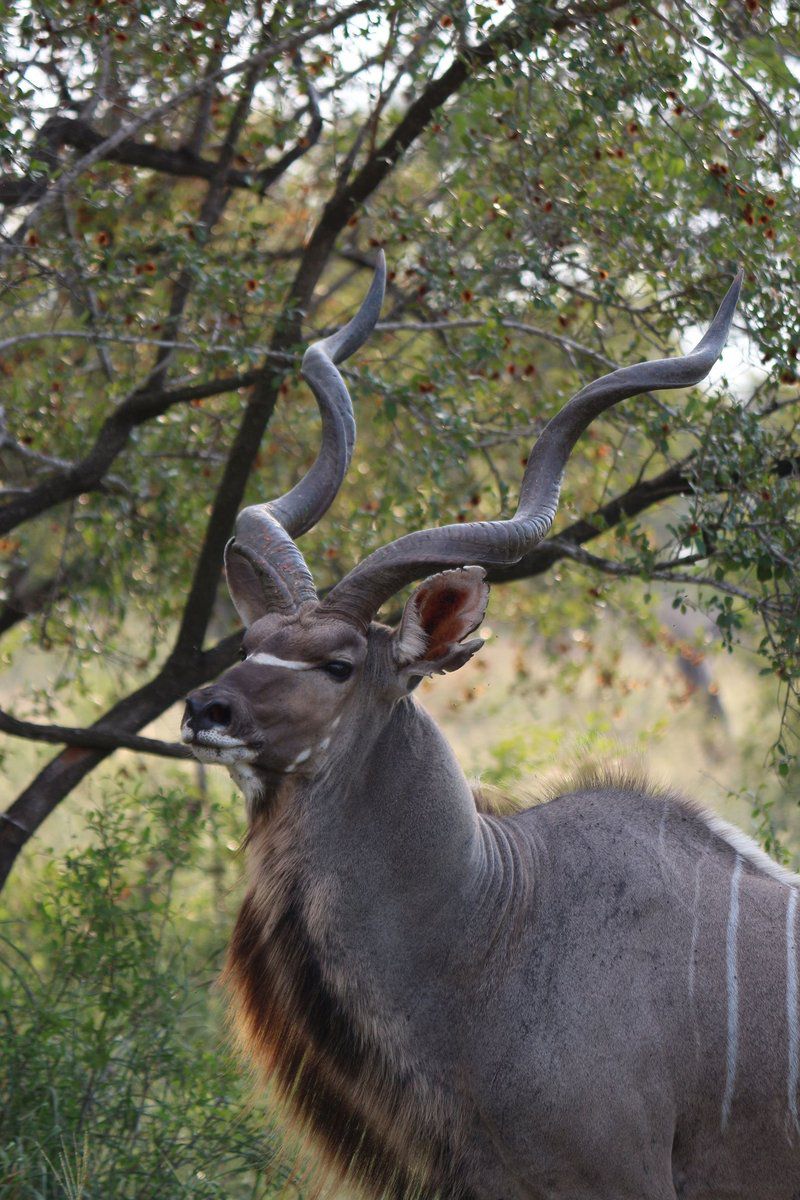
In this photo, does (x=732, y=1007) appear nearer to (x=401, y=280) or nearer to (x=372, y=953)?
(x=372, y=953)

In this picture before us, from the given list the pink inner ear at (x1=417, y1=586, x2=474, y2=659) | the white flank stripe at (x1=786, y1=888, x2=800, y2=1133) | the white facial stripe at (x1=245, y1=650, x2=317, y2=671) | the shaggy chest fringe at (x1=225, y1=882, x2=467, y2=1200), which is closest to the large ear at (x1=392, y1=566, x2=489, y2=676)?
the pink inner ear at (x1=417, y1=586, x2=474, y2=659)

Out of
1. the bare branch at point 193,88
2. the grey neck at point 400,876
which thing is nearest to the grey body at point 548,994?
the grey neck at point 400,876

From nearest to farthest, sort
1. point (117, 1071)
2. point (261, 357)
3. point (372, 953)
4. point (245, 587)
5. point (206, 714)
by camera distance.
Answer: point (206, 714)
point (372, 953)
point (245, 587)
point (117, 1071)
point (261, 357)

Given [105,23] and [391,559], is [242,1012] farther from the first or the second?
[105,23]

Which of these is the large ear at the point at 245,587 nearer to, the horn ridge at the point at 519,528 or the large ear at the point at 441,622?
the horn ridge at the point at 519,528

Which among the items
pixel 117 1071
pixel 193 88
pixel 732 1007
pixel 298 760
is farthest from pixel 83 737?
pixel 732 1007

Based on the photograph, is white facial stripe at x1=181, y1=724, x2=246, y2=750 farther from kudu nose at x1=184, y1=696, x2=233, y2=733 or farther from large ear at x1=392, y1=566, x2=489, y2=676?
large ear at x1=392, y1=566, x2=489, y2=676

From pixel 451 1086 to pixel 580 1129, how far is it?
→ 305 mm

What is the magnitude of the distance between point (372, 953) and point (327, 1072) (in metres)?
0.31

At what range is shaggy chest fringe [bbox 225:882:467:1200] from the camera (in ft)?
10.2

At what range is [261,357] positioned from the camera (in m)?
4.75

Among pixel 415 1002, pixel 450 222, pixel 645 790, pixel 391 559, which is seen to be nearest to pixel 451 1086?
pixel 415 1002

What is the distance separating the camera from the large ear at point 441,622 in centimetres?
313

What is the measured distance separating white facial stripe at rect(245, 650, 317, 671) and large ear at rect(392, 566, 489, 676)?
22 centimetres
